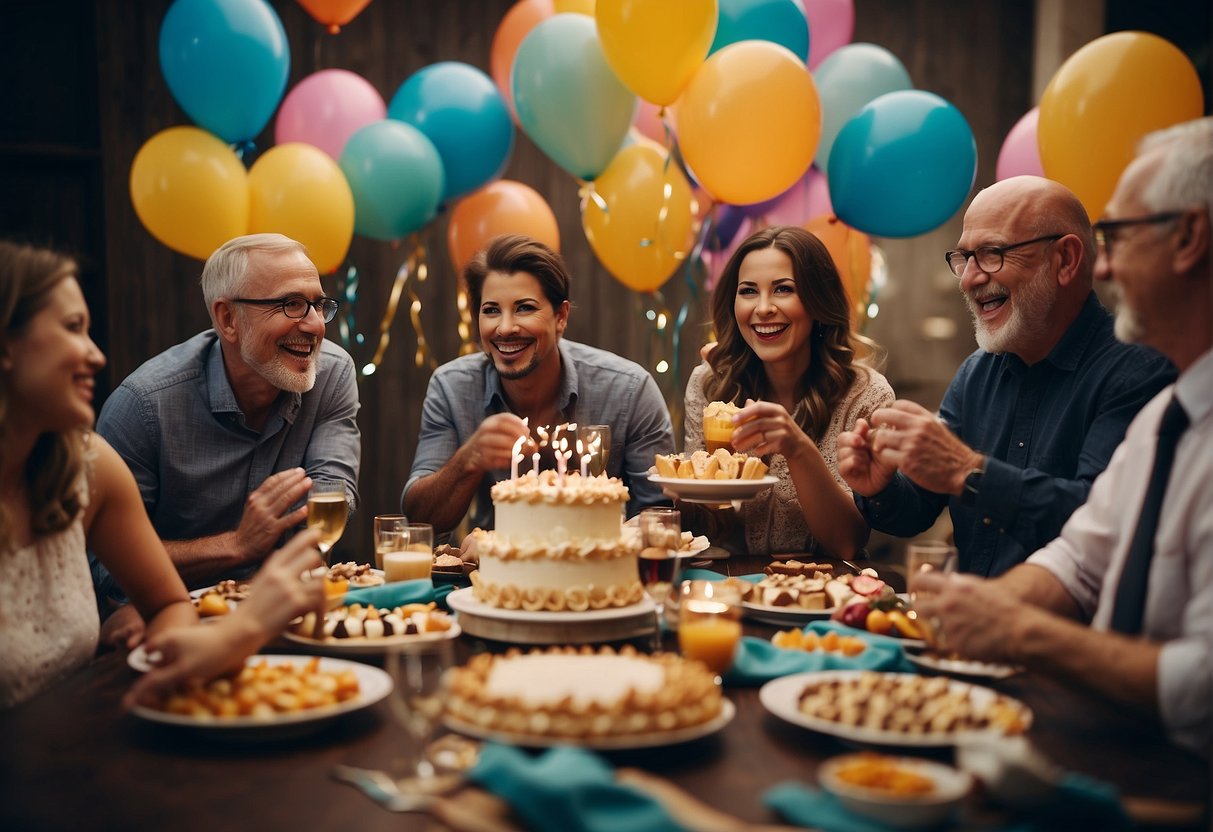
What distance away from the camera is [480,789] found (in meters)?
1.42

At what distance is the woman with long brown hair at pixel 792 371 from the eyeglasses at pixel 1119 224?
144cm

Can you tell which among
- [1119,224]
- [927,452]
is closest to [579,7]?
[927,452]

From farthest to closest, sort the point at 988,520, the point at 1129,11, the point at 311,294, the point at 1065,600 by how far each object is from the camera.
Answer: the point at 1129,11
the point at 311,294
the point at 988,520
the point at 1065,600

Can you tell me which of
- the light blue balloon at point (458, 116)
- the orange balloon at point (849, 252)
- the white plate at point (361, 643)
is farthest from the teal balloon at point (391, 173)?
the white plate at point (361, 643)

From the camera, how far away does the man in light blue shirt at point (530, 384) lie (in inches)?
149

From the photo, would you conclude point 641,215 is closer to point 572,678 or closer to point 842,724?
point 572,678

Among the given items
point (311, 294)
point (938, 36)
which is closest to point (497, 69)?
point (311, 294)

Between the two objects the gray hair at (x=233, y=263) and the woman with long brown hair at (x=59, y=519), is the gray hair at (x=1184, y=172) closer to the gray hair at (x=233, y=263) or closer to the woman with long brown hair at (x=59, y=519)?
the woman with long brown hair at (x=59, y=519)

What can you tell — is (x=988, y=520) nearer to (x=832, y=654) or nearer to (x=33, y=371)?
(x=832, y=654)

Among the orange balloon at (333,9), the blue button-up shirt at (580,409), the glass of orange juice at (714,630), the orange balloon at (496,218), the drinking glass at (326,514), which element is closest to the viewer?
the glass of orange juice at (714,630)

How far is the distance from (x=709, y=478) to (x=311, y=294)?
1.54 meters

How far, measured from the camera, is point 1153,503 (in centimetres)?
181

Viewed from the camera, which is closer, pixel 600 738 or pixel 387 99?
pixel 600 738

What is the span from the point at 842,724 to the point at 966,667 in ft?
1.62
